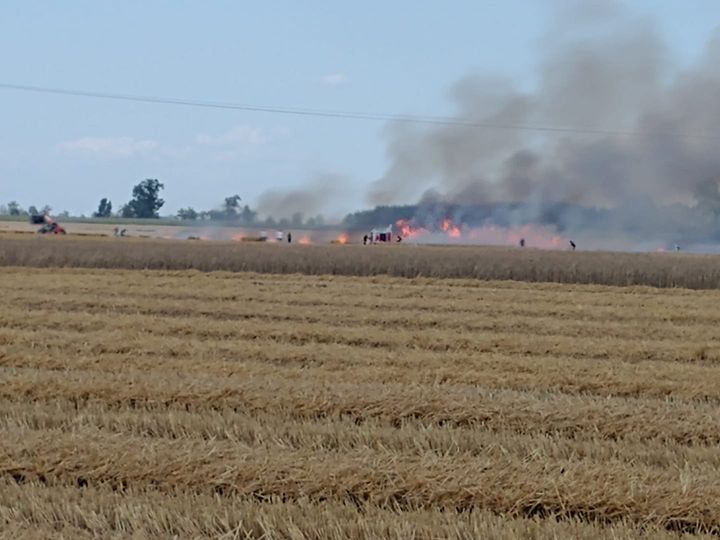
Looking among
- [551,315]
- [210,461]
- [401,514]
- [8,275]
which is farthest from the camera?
[8,275]

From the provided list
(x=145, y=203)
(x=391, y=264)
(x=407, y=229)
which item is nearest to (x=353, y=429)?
(x=391, y=264)

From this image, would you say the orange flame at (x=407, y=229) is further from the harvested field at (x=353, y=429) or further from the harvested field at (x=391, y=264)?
the harvested field at (x=353, y=429)

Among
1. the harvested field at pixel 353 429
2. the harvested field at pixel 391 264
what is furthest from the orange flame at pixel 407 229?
Answer: the harvested field at pixel 353 429

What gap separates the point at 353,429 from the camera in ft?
21.7

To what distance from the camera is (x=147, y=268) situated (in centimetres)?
2912

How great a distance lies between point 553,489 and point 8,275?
22.2 meters

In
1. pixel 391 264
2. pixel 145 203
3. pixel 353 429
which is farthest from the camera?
pixel 145 203

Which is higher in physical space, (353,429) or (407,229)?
(407,229)

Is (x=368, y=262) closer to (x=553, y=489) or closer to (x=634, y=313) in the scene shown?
(x=634, y=313)

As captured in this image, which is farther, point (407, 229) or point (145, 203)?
point (145, 203)

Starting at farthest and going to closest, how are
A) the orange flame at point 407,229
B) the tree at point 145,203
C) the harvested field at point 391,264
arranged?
the tree at point 145,203 < the orange flame at point 407,229 < the harvested field at point 391,264

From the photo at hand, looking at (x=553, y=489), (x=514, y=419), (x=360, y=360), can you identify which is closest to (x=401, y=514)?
(x=553, y=489)

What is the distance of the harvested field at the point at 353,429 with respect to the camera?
15.7 ft

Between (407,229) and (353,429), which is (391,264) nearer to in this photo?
(353,429)
